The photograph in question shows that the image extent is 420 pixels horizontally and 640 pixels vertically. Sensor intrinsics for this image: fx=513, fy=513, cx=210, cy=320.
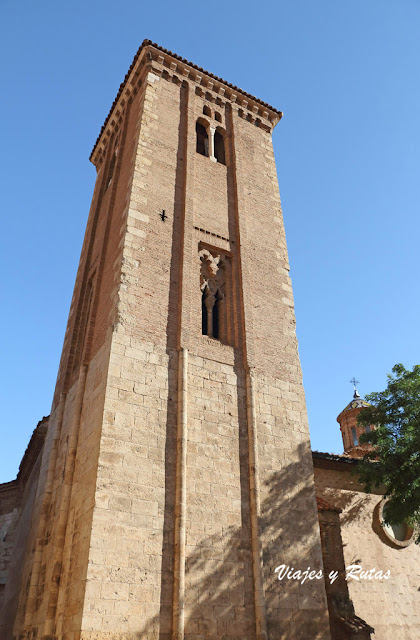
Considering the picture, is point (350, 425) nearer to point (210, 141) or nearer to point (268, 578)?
point (210, 141)

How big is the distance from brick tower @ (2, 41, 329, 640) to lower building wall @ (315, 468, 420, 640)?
4492 mm

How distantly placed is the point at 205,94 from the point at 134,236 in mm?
7582

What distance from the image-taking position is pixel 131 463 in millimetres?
8641

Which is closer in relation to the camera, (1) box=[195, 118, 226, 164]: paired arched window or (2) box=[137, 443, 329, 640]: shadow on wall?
(2) box=[137, 443, 329, 640]: shadow on wall

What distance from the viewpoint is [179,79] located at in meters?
15.9

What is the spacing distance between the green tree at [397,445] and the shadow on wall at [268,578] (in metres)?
2.72

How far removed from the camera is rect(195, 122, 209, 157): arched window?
50.7 ft

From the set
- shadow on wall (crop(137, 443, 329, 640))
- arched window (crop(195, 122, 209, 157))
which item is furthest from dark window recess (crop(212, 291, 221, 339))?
arched window (crop(195, 122, 209, 157))

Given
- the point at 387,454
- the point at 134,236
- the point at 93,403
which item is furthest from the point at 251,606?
the point at 134,236

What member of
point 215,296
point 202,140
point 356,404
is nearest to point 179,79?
point 202,140

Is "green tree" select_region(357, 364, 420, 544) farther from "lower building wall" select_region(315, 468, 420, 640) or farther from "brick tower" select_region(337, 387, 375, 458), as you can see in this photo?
"brick tower" select_region(337, 387, 375, 458)

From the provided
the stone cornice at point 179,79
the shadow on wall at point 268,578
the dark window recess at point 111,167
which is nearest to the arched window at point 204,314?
the shadow on wall at point 268,578

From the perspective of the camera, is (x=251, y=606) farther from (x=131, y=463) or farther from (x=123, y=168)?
(x=123, y=168)

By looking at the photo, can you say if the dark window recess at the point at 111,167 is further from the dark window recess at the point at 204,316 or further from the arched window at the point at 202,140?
the dark window recess at the point at 204,316
